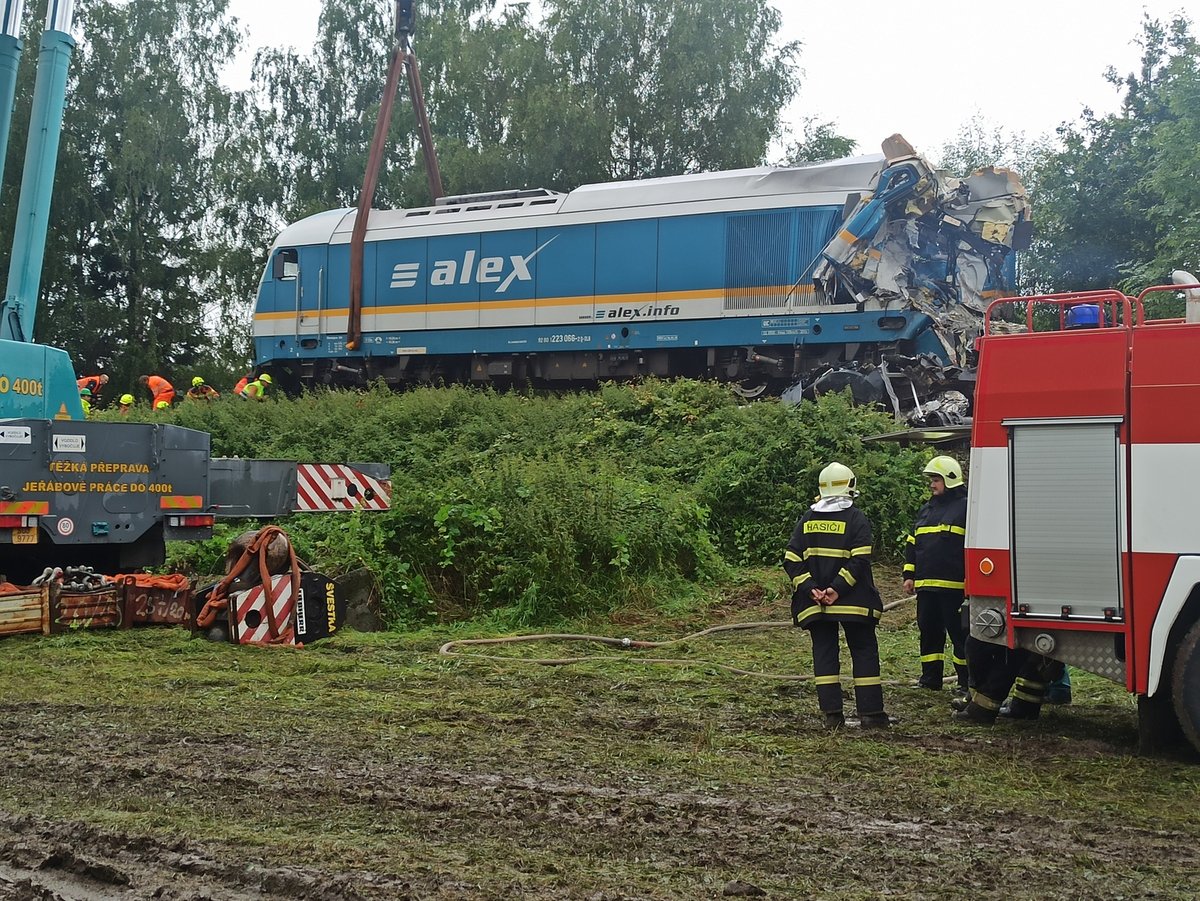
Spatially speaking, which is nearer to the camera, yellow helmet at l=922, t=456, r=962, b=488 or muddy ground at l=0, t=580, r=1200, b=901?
muddy ground at l=0, t=580, r=1200, b=901

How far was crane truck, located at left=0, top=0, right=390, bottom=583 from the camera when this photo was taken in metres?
10.4

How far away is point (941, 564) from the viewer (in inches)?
336

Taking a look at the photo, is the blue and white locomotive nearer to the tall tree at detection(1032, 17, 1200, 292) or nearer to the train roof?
the train roof

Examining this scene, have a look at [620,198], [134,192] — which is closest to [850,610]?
[620,198]

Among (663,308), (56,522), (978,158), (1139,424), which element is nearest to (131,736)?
(56,522)

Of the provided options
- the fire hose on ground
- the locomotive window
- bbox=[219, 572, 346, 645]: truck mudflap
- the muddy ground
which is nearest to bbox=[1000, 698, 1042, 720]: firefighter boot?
the muddy ground

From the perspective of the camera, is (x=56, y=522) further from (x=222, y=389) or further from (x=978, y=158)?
(x=978, y=158)

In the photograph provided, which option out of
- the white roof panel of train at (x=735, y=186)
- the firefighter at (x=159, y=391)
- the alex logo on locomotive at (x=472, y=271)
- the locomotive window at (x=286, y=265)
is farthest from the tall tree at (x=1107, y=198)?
the firefighter at (x=159, y=391)

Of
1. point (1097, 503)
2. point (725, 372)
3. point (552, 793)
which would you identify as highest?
point (725, 372)

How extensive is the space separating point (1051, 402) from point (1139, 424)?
47 cm

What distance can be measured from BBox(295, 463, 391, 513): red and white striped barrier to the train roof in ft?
33.8

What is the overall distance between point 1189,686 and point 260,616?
7.32 meters

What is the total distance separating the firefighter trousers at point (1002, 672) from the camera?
7.52 metres

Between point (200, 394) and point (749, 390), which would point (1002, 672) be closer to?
point (749, 390)
